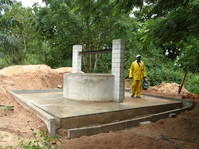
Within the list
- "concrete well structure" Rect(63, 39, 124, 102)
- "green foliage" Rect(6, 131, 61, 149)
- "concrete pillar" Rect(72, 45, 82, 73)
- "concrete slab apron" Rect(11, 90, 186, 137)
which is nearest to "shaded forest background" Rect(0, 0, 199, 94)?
"concrete well structure" Rect(63, 39, 124, 102)

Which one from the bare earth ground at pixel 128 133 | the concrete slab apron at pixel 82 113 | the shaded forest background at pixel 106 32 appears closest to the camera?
the shaded forest background at pixel 106 32

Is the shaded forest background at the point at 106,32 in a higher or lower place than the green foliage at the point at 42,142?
higher

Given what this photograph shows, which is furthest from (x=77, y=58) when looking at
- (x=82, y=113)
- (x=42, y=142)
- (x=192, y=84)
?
(x=192, y=84)

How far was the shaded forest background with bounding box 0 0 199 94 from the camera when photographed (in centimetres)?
387

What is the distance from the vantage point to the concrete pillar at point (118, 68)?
6895mm

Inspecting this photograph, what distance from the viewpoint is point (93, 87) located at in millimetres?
6891

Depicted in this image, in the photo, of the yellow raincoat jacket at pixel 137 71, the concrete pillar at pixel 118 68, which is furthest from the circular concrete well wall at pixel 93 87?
the yellow raincoat jacket at pixel 137 71

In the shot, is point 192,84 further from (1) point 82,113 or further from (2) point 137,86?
(1) point 82,113

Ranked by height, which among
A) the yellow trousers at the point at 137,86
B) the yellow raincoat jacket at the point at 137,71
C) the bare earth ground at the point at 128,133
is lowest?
the bare earth ground at the point at 128,133

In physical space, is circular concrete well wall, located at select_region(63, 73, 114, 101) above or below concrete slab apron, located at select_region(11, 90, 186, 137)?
above

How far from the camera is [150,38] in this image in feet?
15.1

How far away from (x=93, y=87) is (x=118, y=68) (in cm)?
103

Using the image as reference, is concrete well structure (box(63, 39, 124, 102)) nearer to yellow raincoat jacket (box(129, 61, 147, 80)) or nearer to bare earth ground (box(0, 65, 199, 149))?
yellow raincoat jacket (box(129, 61, 147, 80))

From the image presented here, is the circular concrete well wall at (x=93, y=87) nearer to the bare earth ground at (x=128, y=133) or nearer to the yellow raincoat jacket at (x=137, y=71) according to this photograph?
the yellow raincoat jacket at (x=137, y=71)
